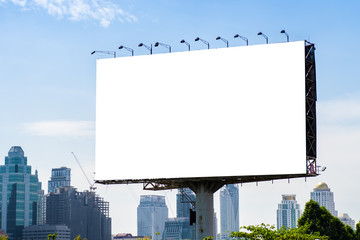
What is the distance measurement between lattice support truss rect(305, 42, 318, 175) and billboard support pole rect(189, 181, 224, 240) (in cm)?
1152

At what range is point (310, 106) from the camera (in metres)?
79.8

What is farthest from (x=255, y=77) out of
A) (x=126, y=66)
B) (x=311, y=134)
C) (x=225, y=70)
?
(x=126, y=66)

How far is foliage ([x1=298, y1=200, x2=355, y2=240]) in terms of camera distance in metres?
111

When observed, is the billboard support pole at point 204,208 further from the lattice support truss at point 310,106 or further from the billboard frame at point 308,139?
the lattice support truss at point 310,106

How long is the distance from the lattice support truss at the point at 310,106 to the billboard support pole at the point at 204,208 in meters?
11.5

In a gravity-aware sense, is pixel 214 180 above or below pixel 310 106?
below

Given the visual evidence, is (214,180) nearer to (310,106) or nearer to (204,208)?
(204,208)

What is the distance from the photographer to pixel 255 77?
260ft

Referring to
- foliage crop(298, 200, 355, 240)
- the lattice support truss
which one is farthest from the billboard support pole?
foliage crop(298, 200, 355, 240)

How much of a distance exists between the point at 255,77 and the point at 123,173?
19.5 meters

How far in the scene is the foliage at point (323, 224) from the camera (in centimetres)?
11056

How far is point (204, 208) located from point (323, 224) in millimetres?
33543

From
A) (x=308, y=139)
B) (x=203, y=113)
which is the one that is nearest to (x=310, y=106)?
(x=308, y=139)

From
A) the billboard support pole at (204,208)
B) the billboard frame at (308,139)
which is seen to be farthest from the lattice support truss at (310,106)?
the billboard support pole at (204,208)
